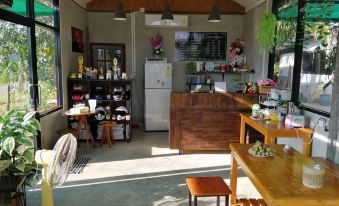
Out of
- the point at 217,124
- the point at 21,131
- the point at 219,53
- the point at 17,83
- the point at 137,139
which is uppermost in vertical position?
the point at 219,53

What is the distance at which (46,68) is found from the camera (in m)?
4.83

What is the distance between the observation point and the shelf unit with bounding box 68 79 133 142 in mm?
5648

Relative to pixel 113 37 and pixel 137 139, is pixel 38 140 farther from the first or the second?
pixel 113 37

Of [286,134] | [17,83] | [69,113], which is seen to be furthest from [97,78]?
[286,134]

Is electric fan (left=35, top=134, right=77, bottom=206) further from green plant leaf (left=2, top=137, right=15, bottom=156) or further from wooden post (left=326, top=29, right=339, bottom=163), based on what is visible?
wooden post (left=326, top=29, right=339, bottom=163)

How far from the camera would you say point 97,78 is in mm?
5703

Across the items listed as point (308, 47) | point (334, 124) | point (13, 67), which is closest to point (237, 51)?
point (308, 47)

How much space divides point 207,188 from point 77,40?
15.8ft

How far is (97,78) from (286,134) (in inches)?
147

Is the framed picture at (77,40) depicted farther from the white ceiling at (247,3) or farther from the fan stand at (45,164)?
the fan stand at (45,164)

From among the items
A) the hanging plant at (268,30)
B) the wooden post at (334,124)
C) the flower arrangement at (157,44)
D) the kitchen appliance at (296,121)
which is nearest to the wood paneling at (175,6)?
the flower arrangement at (157,44)

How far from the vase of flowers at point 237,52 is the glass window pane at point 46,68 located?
404cm

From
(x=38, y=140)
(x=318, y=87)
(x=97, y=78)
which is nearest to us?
(x=318, y=87)

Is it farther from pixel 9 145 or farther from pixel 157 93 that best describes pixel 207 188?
pixel 157 93
